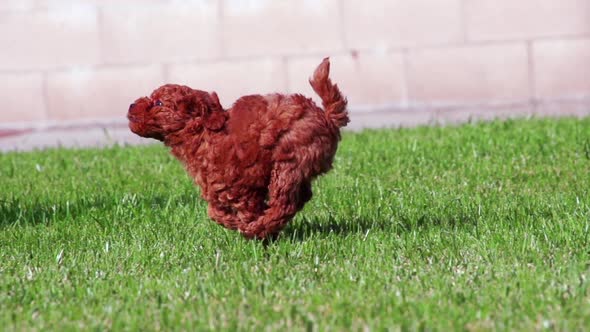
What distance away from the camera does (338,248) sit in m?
5.39

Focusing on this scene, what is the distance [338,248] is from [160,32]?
18.3 ft

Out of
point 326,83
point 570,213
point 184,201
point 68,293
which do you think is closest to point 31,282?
point 68,293

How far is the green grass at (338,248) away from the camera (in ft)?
13.9

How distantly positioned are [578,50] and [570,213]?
4.43 metres

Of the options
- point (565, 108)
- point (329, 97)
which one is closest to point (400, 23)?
point (565, 108)

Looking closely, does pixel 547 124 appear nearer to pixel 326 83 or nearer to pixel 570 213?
pixel 570 213

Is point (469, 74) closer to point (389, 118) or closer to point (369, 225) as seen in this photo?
point (389, 118)

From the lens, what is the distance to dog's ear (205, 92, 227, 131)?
524 cm

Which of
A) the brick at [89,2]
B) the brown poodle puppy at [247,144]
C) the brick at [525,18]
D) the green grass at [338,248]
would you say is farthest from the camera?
the brick at [89,2]

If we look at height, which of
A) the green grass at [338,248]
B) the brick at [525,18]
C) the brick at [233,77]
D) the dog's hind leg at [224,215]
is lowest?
the green grass at [338,248]

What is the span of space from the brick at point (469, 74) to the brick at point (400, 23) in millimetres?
142

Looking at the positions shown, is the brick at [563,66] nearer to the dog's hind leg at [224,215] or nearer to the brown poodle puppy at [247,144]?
the brown poodle puppy at [247,144]

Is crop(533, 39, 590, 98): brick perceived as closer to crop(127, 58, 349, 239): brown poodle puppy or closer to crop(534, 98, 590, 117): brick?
crop(534, 98, 590, 117): brick

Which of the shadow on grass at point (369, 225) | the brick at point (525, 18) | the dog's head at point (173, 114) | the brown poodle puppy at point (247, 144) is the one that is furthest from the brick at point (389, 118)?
the dog's head at point (173, 114)
